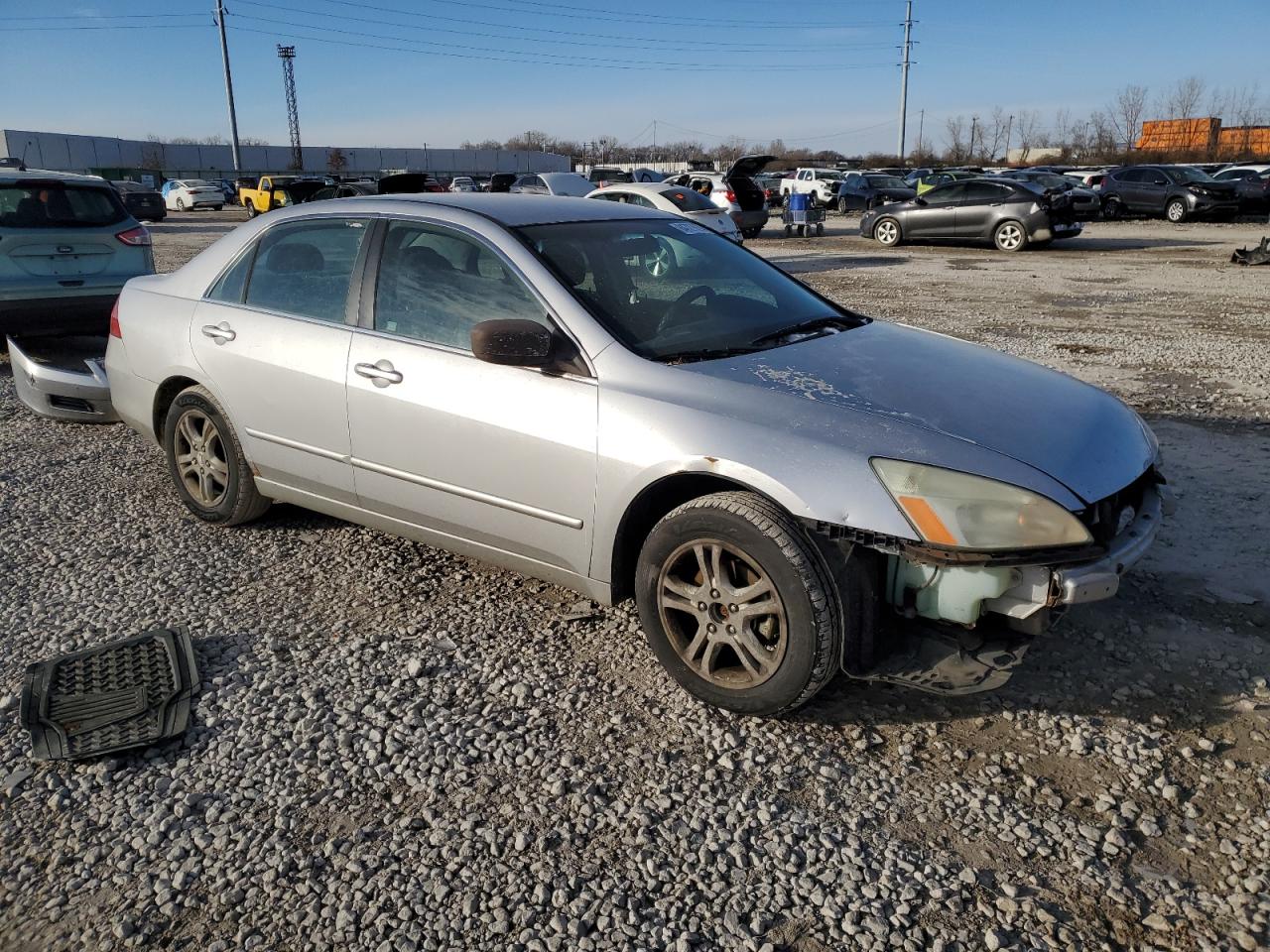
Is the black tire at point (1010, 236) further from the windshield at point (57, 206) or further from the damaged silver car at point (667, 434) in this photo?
the damaged silver car at point (667, 434)

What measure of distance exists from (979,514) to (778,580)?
0.61m

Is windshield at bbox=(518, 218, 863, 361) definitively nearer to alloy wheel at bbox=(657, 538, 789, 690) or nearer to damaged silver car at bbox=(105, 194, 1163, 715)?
damaged silver car at bbox=(105, 194, 1163, 715)

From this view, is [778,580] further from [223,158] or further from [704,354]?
[223,158]

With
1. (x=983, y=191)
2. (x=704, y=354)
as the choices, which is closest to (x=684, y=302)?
(x=704, y=354)

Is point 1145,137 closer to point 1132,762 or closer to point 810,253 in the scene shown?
point 810,253

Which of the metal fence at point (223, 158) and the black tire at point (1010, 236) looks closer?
the black tire at point (1010, 236)

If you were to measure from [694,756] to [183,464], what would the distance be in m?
3.21

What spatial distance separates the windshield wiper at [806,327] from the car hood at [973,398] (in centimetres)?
10

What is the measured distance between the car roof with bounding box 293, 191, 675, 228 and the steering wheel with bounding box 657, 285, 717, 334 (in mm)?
543

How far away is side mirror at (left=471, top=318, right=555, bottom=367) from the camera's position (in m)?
3.26

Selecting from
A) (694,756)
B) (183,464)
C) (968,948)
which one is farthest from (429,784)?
(183,464)

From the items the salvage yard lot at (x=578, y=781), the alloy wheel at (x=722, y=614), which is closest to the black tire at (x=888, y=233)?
the salvage yard lot at (x=578, y=781)

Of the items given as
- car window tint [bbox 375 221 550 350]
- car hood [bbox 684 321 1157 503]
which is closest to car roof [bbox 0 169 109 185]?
car window tint [bbox 375 221 550 350]

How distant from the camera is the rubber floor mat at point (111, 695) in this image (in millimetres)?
2998
